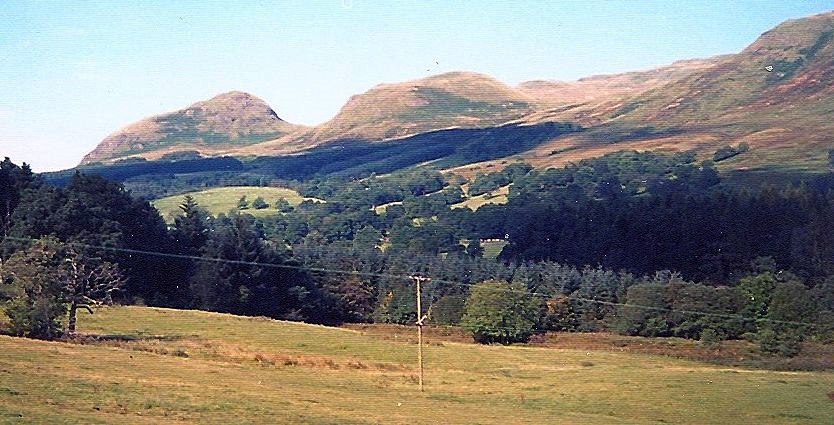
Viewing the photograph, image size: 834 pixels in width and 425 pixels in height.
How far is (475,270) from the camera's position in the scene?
431 feet

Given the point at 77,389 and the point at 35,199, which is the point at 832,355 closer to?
the point at 77,389

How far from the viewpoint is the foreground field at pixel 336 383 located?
3169 cm

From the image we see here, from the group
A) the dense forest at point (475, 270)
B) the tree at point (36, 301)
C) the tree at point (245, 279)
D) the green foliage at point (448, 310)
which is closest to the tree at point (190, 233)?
the dense forest at point (475, 270)

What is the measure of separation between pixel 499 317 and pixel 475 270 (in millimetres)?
43479

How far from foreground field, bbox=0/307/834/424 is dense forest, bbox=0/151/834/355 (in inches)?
365

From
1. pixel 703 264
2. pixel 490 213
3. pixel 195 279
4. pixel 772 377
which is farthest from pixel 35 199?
pixel 490 213

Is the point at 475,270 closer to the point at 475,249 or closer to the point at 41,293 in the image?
the point at 475,249

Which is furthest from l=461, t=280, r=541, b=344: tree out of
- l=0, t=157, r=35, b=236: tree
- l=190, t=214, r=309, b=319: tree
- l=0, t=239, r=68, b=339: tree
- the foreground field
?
l=0, t=157, r=35, b=236: tree

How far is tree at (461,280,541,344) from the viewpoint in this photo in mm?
87938

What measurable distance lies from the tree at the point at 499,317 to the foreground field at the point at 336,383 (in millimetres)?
15875

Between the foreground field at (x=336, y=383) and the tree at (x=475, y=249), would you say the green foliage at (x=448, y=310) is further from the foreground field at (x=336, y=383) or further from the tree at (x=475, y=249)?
the tree at (x=475, y=249)

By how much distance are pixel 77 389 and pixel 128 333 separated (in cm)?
2850

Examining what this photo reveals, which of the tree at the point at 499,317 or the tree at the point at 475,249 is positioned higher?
the tree at the point at 475,249

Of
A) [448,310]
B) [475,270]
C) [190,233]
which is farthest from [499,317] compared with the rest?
[190,233]
